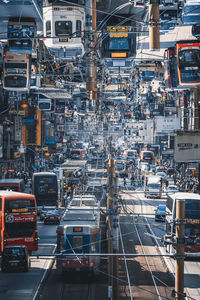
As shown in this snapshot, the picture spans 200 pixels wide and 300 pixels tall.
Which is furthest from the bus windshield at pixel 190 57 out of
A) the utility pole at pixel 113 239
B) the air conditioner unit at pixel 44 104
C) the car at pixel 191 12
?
the air conditioner unit at pixel 44 104

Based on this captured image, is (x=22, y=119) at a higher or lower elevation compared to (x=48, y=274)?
higher

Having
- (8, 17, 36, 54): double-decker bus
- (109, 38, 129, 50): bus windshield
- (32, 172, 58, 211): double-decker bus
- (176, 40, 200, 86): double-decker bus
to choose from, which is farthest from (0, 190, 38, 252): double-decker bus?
(32, 172, 58, 211): double-decker bus

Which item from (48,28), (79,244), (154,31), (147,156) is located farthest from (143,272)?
(147,156)

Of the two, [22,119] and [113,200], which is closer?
[113,200]

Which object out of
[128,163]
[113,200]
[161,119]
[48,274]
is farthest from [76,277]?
[128,163]

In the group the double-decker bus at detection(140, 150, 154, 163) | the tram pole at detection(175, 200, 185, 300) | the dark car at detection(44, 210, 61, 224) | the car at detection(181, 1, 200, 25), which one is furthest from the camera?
the double-decker bus at detection(140, 150, 154, 163)

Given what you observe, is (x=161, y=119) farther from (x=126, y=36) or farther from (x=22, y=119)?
(x=126, y=36)

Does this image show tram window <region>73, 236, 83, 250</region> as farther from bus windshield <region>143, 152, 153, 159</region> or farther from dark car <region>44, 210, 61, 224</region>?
bus windshield <region>143, 152, 153, 159</region>
